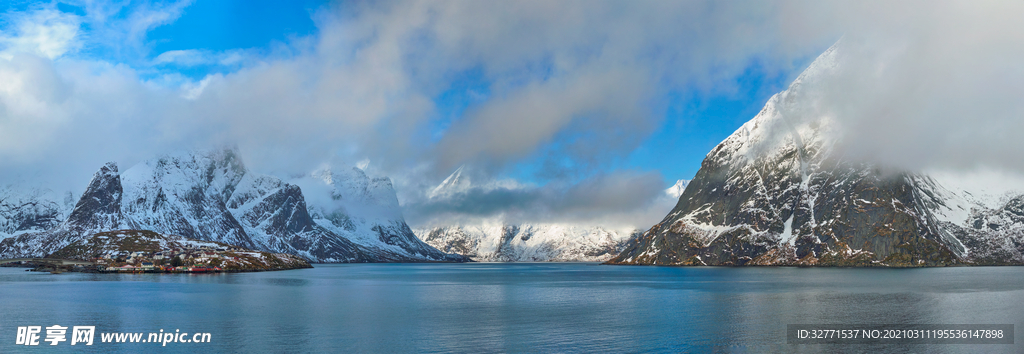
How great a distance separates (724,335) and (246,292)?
119 metres

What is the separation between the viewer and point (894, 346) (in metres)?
70.4

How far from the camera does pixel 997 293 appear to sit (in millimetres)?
134000

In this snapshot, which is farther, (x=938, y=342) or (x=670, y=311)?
(x=670, y=311)

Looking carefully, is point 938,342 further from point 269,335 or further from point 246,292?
point 246,292

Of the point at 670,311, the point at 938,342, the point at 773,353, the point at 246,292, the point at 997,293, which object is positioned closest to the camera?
the point at 773,353

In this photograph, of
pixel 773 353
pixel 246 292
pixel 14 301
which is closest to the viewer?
pixel 773 353

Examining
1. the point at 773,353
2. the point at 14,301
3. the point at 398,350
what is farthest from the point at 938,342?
the point at 14,301

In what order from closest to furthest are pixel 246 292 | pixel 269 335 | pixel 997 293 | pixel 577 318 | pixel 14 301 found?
pixel 269 335
pixel 577 318
pixel 14 301
pixel 997 293
pixel 246 292

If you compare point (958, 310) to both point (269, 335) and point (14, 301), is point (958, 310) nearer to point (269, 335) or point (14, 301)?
point (269, 335)

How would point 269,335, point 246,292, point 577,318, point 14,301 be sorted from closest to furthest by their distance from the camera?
point 269,335 < point 577,318 < point 14,301 < point 246,292

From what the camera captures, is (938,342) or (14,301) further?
(14,301)

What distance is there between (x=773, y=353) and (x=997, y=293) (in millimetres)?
103092

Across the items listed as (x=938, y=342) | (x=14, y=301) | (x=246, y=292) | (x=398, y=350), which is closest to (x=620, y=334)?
(x=398, y=350)

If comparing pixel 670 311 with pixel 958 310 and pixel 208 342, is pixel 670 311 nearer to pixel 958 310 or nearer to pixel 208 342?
pixel 958 310
